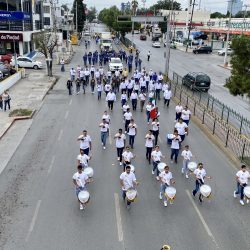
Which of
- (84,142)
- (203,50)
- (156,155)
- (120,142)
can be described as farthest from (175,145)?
(203,50)

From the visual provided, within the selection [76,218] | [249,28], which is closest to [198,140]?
[76,218]

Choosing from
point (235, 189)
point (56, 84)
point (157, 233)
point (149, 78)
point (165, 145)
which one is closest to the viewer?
point (157, 233)

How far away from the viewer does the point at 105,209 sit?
11.5 meters

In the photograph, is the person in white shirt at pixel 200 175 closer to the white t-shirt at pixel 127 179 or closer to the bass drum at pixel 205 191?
the bass drum at pixel 205 191

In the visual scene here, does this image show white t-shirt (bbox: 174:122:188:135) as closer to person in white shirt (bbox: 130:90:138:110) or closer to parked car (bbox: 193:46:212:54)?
person in white shirt (bbox: 130:90:138:110)

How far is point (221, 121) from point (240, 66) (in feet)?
15.4

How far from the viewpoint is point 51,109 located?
24.0 meters

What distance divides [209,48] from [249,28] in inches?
376

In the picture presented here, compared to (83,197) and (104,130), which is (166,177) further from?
(104,130)

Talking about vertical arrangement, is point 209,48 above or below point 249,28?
below

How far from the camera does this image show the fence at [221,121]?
52.7 ft

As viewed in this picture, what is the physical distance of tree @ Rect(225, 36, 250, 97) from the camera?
15.2m

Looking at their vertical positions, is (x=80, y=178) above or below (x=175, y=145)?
above

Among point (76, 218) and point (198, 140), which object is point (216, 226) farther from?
point (198, 140)
